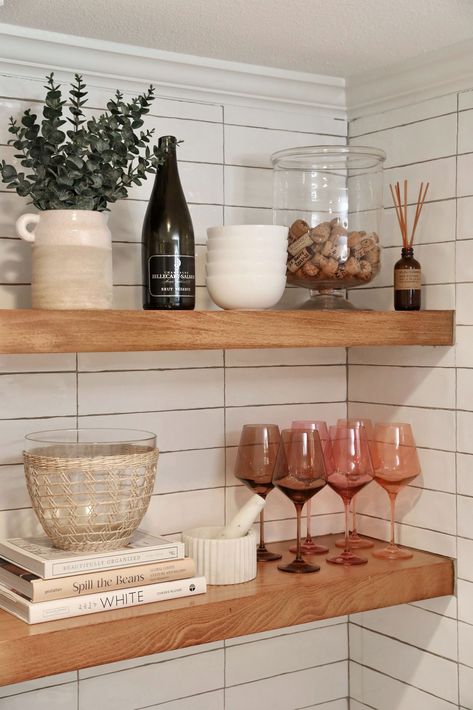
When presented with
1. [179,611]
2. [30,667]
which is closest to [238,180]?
[179,611]

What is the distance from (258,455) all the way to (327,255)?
0.44 metres

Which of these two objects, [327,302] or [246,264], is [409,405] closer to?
[327,302]

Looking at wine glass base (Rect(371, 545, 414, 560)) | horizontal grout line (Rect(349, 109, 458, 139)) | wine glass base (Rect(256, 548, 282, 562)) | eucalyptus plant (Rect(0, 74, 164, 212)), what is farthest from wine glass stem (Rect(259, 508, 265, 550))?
horizontal grout line (Rect(349, 109, 458, 139))

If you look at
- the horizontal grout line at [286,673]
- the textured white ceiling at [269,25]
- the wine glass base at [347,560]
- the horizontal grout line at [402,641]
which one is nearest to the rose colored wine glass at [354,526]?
the wine glass base at [347,560]

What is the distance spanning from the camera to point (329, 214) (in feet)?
6.47

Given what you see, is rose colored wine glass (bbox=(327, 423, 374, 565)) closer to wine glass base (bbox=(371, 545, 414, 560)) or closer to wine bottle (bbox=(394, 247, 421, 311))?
wine glass base (bbox=(371, 545, 414, 560))

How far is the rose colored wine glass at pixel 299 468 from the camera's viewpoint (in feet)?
6.23

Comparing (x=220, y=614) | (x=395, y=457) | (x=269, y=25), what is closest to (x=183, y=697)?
(x=220, y=614)

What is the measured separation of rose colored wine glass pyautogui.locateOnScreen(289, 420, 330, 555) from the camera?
1996mm

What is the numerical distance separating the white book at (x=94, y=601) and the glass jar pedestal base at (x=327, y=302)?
0.60 m

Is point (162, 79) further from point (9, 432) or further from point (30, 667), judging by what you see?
point (30, 667)

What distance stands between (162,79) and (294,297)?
57 cm

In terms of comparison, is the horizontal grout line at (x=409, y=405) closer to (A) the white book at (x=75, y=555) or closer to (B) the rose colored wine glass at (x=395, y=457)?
(B) the rose colored wine glass at (x=395, y=457)

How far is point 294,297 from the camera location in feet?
7.18
